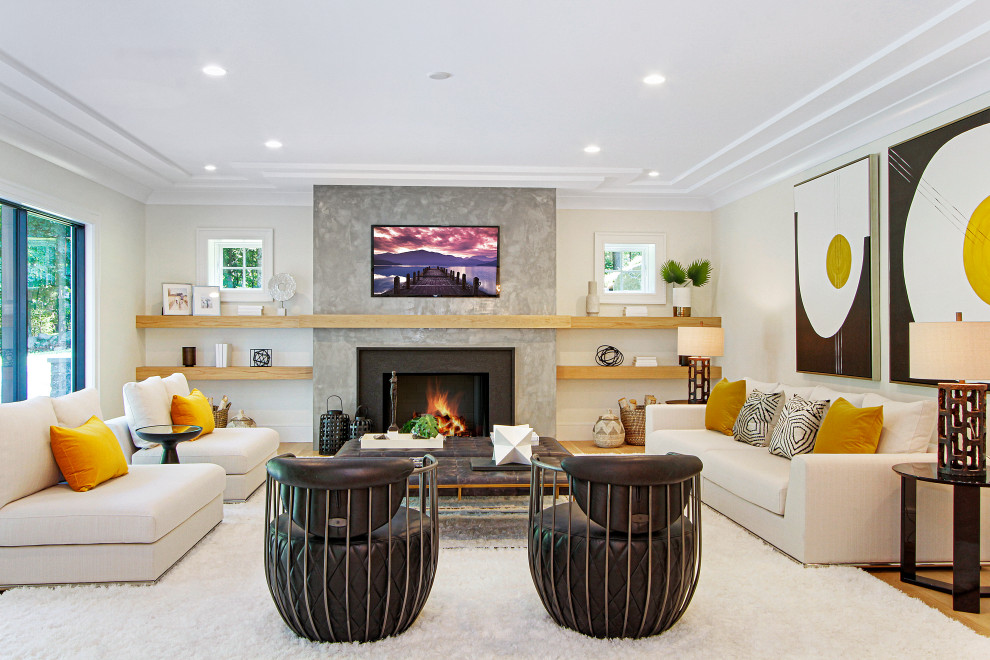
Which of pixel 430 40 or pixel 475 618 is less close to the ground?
pixel 430 40

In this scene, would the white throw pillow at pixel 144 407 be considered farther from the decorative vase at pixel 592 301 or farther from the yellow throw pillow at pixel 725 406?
the decorative vase at pixel 592 301

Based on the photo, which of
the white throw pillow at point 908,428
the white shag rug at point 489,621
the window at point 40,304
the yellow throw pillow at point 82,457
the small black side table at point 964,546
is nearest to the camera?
the white shag rug at point 489,621

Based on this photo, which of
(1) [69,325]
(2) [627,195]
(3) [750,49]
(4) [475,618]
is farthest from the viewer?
(2) [627,195]

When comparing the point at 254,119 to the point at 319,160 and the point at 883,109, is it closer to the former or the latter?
the point at 319,160

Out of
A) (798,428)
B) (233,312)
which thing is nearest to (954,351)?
(798,428)

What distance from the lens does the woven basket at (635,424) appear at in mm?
6852

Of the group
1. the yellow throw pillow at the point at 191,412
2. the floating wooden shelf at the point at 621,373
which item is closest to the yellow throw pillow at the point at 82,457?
the yellow throw pillow at the point at 191,412

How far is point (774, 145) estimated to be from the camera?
5027 mm

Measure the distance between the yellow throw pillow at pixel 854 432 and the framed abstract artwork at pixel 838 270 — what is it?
1056 mm

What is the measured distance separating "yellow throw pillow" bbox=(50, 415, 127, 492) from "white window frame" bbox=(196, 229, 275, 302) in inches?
142

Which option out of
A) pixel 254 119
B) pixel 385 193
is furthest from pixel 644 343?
pixel 254 119

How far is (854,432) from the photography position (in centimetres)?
354

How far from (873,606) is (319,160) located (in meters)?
4.97

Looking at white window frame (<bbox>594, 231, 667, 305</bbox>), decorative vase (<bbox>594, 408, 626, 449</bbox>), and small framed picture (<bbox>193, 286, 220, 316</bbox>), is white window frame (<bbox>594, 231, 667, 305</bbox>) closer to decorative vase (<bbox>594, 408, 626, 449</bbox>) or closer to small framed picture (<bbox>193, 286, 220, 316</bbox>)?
decorative vase (<bbox>594, 408, 626, 449</bbox>)
